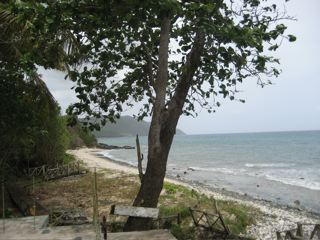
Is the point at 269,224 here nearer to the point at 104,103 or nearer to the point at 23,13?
the point at 104,103

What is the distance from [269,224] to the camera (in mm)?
14719

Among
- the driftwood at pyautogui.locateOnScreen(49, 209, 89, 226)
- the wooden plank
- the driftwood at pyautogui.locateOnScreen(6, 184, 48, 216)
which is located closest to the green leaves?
the wooden plank

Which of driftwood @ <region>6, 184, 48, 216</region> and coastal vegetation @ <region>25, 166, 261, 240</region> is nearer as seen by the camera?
coastal vegetation @ <region>25, 166, 261, 240</region>

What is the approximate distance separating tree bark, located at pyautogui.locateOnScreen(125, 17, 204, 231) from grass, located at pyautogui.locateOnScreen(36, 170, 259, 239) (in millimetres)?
2760

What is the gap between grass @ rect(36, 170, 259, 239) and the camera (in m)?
12.7

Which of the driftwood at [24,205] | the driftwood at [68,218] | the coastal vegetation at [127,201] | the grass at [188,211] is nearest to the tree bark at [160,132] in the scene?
the driftwood at [68,218]

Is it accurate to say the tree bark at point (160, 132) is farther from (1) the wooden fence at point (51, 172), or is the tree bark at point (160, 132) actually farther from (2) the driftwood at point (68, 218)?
(1) the wooden fence at point (51, 172)

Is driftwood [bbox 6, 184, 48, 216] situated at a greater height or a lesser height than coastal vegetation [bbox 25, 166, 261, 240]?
greater

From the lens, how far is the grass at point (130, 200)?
1273 centimetres

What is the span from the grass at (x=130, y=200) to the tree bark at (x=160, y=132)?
9.05 ft

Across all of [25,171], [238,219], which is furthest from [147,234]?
[25,171]

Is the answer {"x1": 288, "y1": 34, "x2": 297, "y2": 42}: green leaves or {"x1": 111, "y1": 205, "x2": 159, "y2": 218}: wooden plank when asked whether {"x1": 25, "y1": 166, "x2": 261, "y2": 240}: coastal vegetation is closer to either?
{"x1": 111, "y1": 205, "x2": 159, "y2": 218}: wooden plank

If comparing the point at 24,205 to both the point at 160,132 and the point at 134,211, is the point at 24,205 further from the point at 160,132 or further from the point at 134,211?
the point at 134,211

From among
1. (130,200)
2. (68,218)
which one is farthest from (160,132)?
(130,200)
